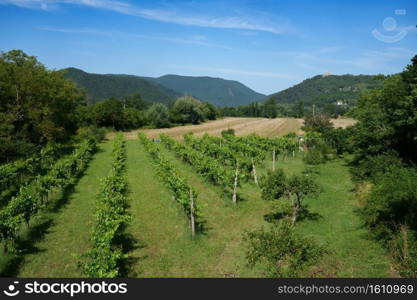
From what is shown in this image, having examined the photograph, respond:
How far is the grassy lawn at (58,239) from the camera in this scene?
10.9 m

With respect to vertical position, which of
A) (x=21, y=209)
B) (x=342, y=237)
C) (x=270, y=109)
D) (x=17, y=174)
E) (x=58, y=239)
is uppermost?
(x=270, y=109)

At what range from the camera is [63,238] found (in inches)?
540

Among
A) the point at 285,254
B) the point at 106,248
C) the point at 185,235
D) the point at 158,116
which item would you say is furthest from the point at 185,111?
the point at 106,248

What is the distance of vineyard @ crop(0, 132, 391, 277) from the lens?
10.9m

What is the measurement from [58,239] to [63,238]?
7.9 inches

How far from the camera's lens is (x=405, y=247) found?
11039 mm

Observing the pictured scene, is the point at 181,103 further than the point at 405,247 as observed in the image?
Yes

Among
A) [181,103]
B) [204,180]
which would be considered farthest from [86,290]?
[181,103]

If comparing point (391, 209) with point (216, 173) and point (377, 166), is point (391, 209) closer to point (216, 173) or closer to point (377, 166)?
point (377, 166)

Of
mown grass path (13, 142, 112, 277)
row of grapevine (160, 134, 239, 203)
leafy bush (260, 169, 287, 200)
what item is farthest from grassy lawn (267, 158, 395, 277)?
mown grass path (13, 142, 112, 277)

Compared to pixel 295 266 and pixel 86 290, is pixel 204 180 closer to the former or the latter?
pixel 295 266

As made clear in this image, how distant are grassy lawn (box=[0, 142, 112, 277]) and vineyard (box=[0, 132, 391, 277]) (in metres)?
0.04

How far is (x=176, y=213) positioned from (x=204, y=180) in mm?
7882

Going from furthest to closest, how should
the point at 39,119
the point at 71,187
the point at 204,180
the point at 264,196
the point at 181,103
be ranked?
the point at 181,103
the point at 39,119
the point at 204,180
the point at 71,187
the point at 264,196
